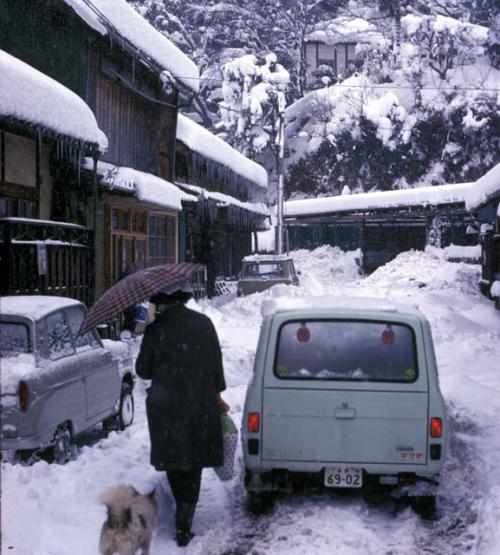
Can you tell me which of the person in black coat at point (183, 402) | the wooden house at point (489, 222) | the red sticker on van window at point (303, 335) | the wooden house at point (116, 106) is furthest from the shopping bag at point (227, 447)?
the wooden house at point (489, 222)

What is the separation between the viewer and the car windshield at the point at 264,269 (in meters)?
23.5

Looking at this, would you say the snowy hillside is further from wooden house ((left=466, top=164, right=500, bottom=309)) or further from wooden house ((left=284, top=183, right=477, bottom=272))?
wooden house ((left=466, top=164, right=500, bottom=309))

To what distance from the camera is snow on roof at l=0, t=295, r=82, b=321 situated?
6.89m

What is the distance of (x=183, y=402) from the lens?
517 centimetres

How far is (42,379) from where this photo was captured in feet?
21.6

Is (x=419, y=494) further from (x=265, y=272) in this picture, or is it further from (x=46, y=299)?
(x=265, y=272)

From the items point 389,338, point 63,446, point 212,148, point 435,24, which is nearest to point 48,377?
point 63,446

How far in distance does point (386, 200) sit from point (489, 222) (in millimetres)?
14080

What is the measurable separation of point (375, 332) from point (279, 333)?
73cm

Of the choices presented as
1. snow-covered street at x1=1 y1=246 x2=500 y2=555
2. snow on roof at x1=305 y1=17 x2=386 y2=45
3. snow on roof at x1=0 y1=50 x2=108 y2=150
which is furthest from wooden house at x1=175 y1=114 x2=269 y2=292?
snow on roof at x1=305 y1=17 x2=386 y2=45

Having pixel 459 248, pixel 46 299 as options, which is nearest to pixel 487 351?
pixel 46 299

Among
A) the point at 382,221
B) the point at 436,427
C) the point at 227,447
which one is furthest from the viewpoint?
the point at 382,221

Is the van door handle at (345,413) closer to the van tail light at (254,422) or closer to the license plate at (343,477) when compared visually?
the license plate at (343,477)

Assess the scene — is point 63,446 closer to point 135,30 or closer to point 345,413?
point 345,413
